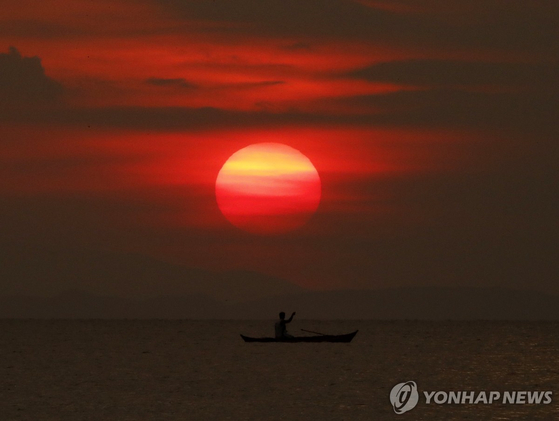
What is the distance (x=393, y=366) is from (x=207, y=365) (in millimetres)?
15890

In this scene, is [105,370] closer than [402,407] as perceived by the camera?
No

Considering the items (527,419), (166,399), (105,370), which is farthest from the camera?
(105,370)

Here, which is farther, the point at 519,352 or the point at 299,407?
the point at 519,352

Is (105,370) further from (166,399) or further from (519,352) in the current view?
(519,352)

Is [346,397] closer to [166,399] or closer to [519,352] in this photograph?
[166,399]

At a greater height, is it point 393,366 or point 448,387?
point 393,366

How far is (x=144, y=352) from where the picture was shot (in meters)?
103

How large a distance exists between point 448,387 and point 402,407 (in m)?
14.0

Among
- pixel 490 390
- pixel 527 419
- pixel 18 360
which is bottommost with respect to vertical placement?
pixel 527 419

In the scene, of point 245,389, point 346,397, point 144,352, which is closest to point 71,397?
point 245,389

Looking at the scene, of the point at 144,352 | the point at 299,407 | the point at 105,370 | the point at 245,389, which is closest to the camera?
the point at 299,407

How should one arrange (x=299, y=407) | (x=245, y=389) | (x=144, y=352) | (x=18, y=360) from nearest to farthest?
(x=299, y=407) < (x=245, y=389) < (x=18, y=360) < (x=144, y=352)

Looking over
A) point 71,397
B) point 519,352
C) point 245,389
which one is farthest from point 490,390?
point 519,352

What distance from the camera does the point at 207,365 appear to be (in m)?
80.2
